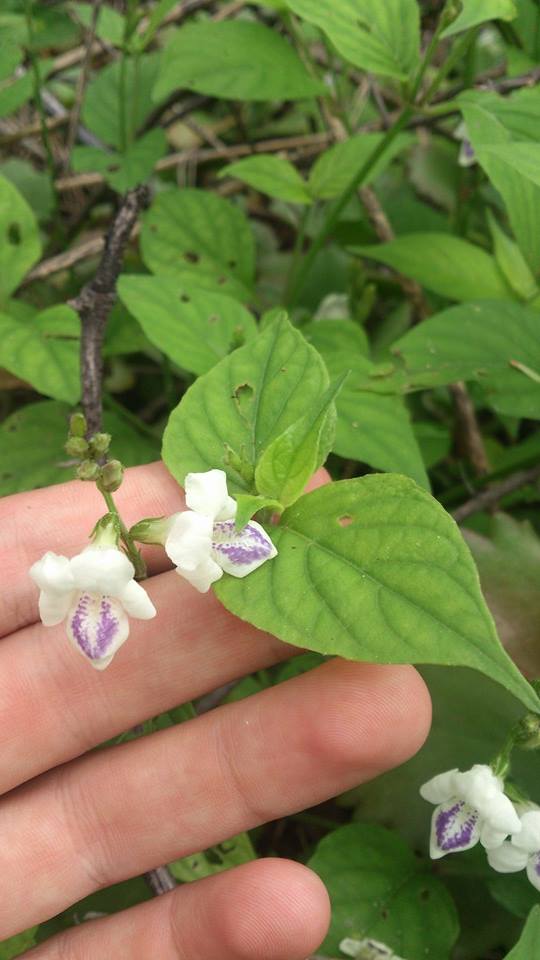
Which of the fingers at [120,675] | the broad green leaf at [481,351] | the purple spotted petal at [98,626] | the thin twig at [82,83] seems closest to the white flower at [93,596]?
the purple spotted petal at [98,626]

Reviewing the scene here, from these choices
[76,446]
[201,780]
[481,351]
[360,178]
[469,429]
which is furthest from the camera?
[469,429]

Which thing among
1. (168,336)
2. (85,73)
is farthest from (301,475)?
(85,73)

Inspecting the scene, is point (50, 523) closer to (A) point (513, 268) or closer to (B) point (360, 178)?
(B) point (360, 178)

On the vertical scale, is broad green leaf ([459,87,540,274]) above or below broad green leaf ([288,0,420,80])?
below

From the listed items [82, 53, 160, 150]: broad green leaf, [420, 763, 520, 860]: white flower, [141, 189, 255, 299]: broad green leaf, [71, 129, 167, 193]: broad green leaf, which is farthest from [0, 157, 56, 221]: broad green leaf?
[420, 763, 520, 860]: white flower

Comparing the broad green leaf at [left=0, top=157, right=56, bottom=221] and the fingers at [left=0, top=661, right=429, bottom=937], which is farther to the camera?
the broad green leaf at [left=0, top=157, right=56, bottom=221]

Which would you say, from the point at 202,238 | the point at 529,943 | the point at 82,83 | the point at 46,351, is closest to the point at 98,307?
the point at 46,351

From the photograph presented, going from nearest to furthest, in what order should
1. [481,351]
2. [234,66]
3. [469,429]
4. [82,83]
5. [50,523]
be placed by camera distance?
[50,523]
[481,351]
[234,66]
[469,429]
[82,83]

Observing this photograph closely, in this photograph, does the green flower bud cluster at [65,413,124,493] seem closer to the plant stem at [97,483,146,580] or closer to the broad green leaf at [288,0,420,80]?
the plant stem at [97,483,146,580]
